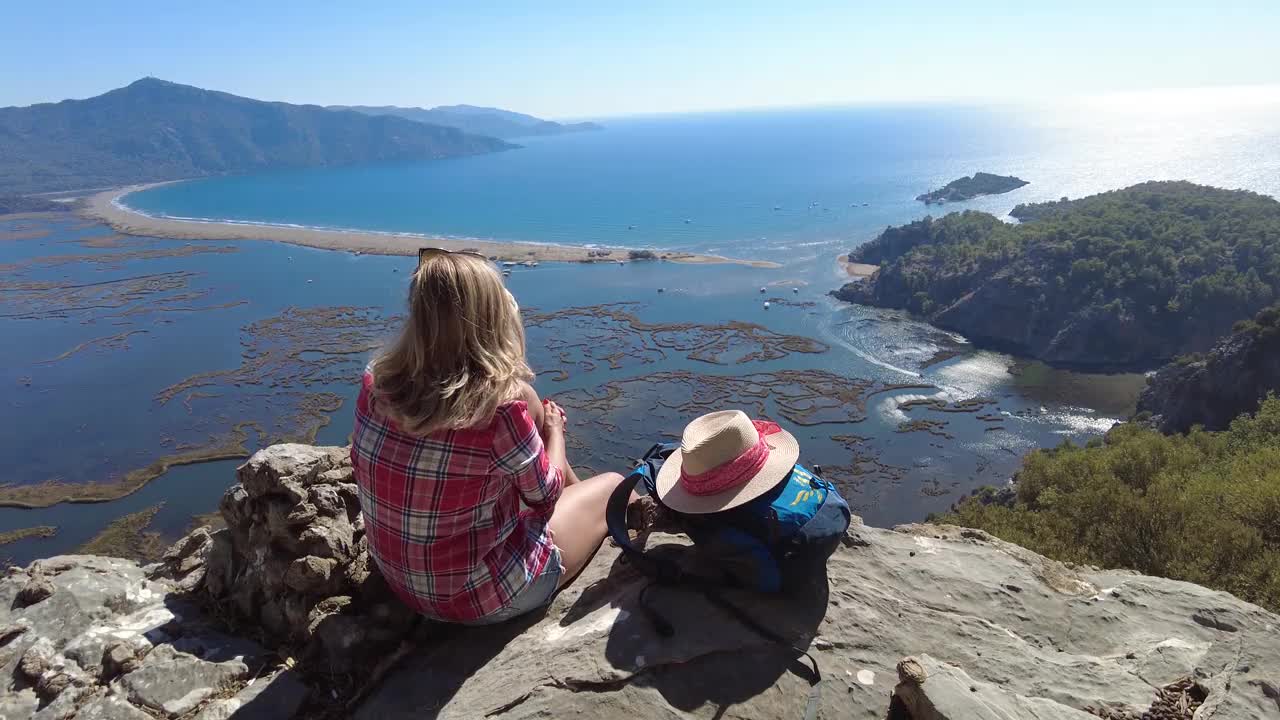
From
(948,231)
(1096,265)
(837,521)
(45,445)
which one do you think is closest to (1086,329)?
(1096,265)

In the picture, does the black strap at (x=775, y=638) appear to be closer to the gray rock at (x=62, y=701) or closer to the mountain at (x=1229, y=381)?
the gray rock at (x=62, y=701)

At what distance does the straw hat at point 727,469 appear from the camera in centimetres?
361

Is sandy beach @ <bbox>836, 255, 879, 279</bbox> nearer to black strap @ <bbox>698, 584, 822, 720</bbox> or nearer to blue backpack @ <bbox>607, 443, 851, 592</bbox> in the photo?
blue backpack @ <bbox>607, 443, 851, 592</bbox>

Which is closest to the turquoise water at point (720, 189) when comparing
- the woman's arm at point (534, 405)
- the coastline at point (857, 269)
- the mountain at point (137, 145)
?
the coastline at point (857, 269)

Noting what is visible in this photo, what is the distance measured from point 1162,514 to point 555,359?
116 feet

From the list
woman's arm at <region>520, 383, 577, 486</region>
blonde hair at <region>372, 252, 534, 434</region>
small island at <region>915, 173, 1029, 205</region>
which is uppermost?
blonde hair at <region>372, 252, 534, 434</region>

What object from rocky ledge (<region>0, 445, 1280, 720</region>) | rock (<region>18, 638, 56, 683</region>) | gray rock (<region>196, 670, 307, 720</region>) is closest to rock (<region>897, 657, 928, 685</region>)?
rocky ledge (<region>0, 445, 1280, 720</region>)

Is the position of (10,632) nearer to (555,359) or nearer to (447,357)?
(447,357)

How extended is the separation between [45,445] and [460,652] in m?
41.2

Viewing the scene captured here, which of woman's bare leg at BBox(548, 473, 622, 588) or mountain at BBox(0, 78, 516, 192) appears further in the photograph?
mountain at BBox(0, 78, 516, 192)

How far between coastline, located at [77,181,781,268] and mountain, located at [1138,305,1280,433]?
40341 millimetres

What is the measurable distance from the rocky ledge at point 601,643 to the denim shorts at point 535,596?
0.10 meters

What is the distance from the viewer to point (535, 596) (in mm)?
3498

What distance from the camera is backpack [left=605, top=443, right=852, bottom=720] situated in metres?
3.52
